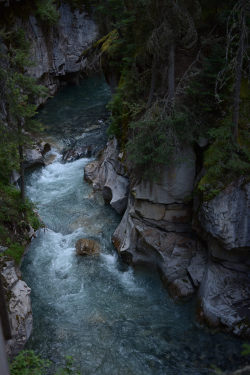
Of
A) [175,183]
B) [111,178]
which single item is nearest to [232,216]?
[175,183]

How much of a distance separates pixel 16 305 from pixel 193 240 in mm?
6509

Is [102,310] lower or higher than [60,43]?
lower

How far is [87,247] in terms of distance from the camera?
43.6 feet

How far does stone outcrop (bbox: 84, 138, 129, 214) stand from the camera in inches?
589

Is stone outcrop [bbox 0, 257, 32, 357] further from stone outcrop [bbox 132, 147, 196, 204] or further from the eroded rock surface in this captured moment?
the eroded rock surface

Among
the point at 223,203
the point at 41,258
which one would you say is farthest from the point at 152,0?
the point at 41,258

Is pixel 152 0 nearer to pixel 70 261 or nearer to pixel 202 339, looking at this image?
pixel 70 261

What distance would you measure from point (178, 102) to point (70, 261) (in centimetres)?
762

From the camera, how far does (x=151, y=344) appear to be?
9836mm

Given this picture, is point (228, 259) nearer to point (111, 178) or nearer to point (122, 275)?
point (122, 275)

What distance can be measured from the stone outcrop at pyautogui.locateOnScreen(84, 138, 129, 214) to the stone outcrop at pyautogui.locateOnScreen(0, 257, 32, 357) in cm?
597

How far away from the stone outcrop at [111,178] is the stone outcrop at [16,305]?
5972mm

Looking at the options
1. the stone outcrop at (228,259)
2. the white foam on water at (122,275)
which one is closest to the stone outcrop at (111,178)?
the white foam on water at (122,275)

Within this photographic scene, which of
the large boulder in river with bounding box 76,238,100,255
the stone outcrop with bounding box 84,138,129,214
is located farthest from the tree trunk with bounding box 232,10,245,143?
→ the large boulder in river with bounding box 76,238,100,255
